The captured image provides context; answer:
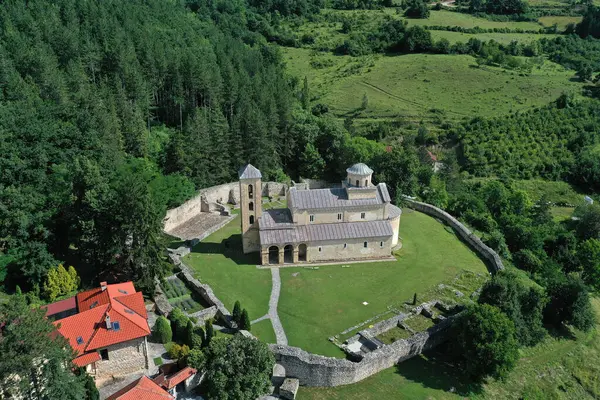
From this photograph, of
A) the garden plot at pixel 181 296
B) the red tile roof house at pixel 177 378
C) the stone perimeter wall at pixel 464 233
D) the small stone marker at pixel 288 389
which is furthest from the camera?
the stone perimeter wall at pixel 464 233

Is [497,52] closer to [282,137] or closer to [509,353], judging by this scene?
[282,137]

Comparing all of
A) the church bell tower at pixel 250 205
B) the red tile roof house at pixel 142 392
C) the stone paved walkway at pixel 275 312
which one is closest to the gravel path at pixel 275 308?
the stone paved walkway at pixel 275 312

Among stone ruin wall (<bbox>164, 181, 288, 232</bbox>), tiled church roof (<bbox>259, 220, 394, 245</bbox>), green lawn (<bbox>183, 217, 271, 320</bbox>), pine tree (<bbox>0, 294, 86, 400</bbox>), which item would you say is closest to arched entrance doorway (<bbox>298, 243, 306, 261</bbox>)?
tiled church roof (<bbox>259, 220, 394, 245</bbox>)

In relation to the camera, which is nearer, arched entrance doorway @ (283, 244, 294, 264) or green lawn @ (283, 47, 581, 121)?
arched entrance doorway @ (283, 244, 294, 264)

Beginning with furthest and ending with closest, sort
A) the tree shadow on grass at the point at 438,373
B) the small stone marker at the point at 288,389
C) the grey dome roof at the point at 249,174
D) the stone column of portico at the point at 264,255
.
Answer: the grey dome roof at the point at 249,174 < the stone column of portico at the point at 264,255 < the tree shadow on grass at the point at 438,373 < the small stone marker at the point at 288,389

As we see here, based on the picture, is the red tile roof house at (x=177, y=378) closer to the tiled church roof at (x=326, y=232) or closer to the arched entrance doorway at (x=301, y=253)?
the tiled church roof at (x=326, y=232)

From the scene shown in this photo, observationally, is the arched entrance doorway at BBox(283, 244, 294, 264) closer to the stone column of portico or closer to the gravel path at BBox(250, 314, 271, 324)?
the stone column of portico

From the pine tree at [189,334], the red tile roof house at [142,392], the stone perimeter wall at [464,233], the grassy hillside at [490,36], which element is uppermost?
the grassy hillside at [490,36]
